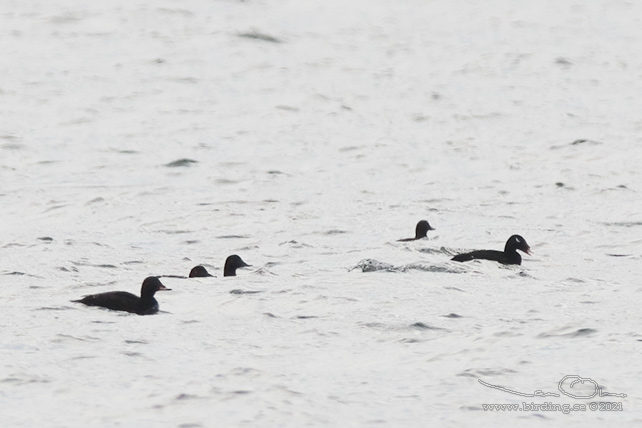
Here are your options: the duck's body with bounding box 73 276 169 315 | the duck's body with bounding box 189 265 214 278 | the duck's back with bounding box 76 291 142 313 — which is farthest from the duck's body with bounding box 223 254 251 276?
the duck's back with bounding box 76 291 142 313

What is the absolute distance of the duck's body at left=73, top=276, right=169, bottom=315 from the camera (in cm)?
1291

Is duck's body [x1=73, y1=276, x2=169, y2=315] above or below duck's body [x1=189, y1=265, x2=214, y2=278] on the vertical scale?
below

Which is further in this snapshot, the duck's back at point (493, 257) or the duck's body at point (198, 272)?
the duck's back at point (493, 257)

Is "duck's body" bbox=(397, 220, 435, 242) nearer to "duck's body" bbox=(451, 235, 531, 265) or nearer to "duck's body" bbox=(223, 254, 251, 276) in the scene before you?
"duck's body" bbox=(451, 235, 531, 265)

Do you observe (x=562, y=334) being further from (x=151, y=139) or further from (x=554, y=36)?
(x=554, y=36)

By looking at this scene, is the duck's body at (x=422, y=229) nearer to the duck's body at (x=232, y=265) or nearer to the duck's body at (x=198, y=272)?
the duck's body at (x=232, y=265)

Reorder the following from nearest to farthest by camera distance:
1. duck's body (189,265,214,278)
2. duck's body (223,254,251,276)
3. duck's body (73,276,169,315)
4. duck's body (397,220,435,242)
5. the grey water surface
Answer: the grey water surface
duck's body (73,276,169,315)
duck's body (189,265,214,278)
duck's body (223,254,251,276)
duck's body (397,220,435,242)

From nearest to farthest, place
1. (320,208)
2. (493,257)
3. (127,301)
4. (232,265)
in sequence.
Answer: (127,301) < (232,265) < (493,257) < (320,208)

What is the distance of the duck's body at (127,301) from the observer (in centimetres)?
1291

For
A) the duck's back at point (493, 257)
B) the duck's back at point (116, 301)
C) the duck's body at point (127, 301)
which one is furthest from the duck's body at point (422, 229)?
the duck's back at point (116, 301)

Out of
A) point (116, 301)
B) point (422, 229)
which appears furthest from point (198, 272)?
point (422, 229)

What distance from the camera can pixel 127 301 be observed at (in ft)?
42.7

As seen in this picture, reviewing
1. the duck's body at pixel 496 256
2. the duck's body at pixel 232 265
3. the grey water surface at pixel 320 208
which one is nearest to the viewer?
the grey water surface at pixel 320 208

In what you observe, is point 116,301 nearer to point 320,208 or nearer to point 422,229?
point 422,229
